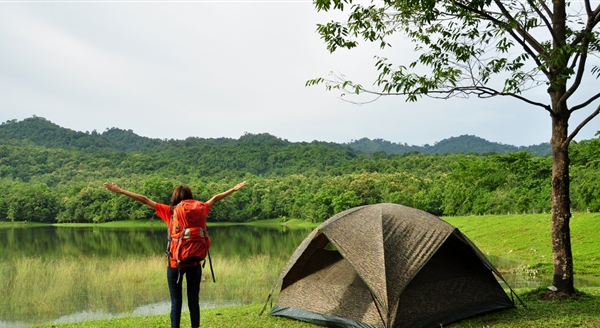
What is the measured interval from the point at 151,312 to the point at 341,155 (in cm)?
11727

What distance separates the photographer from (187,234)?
5219mm

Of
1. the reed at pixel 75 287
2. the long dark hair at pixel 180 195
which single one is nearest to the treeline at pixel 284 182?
the reed at pixel 75 287

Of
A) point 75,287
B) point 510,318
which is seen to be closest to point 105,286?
point 75,287

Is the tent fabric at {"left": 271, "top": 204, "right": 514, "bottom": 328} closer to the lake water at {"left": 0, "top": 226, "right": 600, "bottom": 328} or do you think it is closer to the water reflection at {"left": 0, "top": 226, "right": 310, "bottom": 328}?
the lake water at {"left": 0, "top": 226, "right": 600, "bottom": 328}

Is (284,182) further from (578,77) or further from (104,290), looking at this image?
(578,77)

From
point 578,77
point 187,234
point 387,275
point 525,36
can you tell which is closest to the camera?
point 187,234

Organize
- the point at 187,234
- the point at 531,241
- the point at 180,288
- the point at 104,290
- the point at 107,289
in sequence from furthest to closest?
1. the point at 531,241
2. the point at 107,289
3. the point at 104,290
4. the point at 180,288
5. the point at 187,234

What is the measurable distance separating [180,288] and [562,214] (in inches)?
253

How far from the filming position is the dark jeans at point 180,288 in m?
5.25

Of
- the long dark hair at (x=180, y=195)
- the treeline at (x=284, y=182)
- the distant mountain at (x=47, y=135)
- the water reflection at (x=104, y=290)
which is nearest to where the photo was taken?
the long dark hair at (x=180, y=195)

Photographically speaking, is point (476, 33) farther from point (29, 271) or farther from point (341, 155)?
point (341, 155)

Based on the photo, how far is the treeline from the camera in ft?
141

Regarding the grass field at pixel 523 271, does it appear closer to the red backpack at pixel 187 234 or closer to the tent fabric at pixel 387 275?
the tent fabric at pixel 387 275

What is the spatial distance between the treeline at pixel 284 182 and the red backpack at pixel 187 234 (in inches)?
1219
